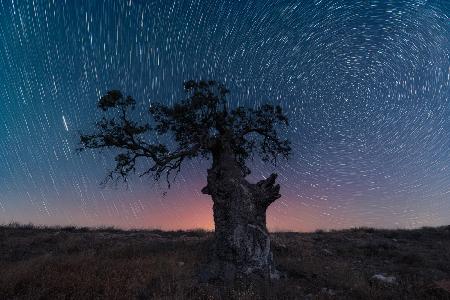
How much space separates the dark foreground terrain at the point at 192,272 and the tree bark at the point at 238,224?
898 millimetres

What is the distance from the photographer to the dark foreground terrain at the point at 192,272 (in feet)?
34.4

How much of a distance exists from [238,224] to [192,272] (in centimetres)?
250

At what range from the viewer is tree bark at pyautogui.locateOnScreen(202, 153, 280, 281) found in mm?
13500

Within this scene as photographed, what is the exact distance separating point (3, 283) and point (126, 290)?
358cm

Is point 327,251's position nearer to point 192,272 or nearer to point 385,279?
point 385,279

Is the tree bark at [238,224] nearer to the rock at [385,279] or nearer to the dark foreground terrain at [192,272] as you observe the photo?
the dark foreground terrain at [192,272]

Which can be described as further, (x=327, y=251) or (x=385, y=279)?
(x=327, y=251)

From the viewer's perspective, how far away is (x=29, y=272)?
1174cm

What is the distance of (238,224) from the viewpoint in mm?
14359

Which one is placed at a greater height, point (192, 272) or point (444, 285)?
point (192, 272)

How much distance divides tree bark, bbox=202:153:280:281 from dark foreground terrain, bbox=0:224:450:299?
2.95 feet

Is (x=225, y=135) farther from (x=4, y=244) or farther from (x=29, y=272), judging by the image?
(x=4, y=244)

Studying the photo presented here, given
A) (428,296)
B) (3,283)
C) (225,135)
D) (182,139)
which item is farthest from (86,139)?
(428,296)

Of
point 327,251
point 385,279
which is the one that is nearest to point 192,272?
point 385,279
